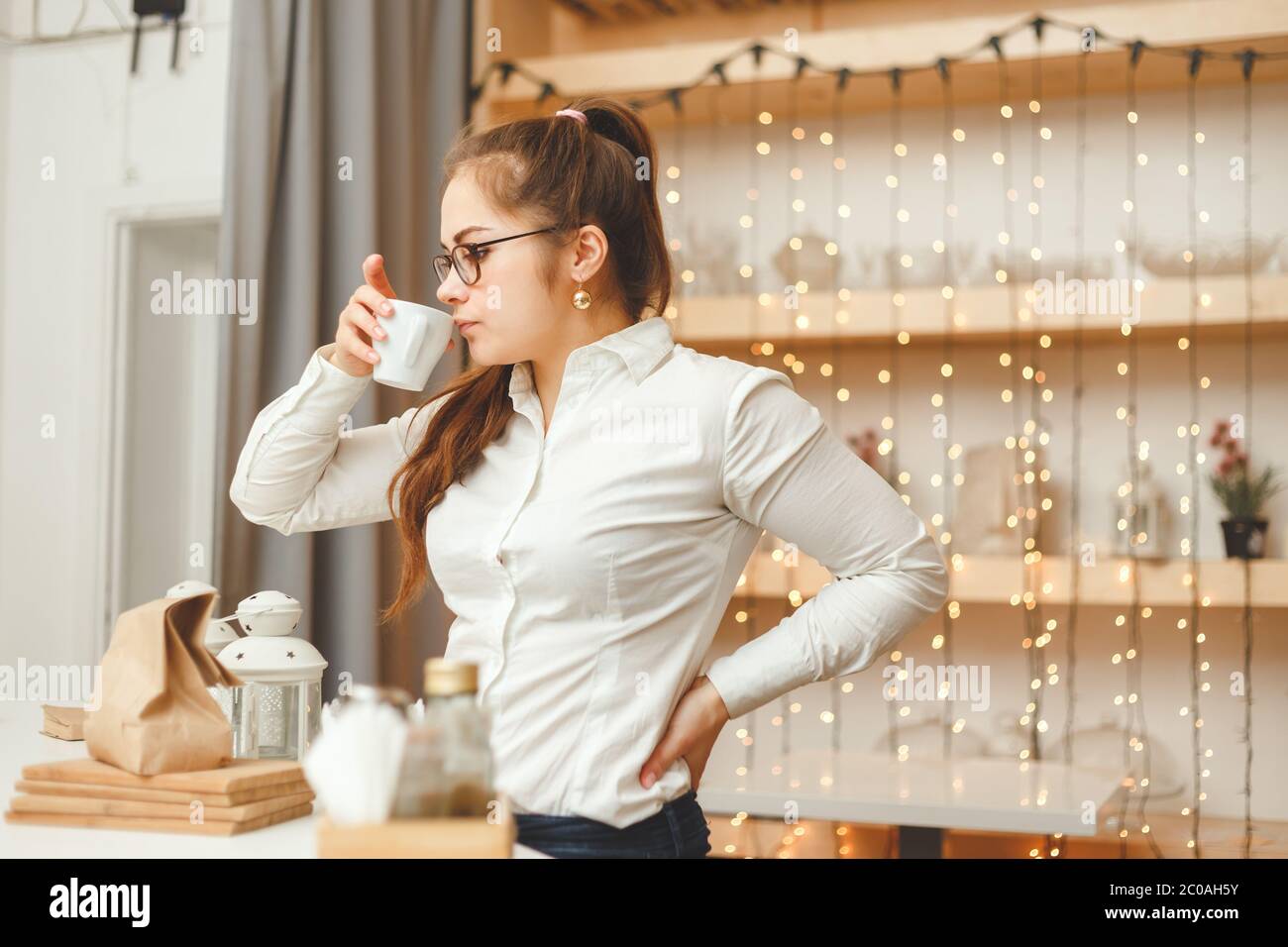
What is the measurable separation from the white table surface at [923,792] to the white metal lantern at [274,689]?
2.80 ft

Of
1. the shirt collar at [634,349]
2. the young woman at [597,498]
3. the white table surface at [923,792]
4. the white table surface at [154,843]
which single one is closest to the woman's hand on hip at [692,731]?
the young woman at [597,498]

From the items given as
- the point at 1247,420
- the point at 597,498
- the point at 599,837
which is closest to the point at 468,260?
the point at 597,498

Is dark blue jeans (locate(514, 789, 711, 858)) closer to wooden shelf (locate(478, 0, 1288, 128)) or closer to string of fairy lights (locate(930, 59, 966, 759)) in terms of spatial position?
string of fairy lights (locate(930, 59, 966, 759))

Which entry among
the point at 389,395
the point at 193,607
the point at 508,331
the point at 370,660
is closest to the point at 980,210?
the point at 389,395

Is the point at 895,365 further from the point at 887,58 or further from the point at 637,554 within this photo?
the point at 637,554

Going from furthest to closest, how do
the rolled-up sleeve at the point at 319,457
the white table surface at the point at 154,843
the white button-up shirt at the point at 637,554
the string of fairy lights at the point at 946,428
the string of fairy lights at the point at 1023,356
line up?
the string of fairy lights at the point at 946,428 → the string of fairy lights at the point at 1023,356 → the rolled-up sleeve at the point at 319,457 → the white button-up shirt at the point at 637,554 → the white table surface at the point at 154,843

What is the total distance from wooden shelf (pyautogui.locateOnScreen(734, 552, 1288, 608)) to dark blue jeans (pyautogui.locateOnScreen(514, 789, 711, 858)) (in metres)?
1.72

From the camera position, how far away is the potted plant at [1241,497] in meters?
2.79

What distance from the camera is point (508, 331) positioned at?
3.82 feet

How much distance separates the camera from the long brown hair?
46.9 inches

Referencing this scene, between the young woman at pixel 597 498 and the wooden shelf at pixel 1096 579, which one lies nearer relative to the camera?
the young woman at pixel 597 498

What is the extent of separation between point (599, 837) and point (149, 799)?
0.37 meters

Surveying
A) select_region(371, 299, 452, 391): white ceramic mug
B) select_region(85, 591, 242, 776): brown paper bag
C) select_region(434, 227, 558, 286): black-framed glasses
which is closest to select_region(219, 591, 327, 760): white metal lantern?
select_region(85, 591, 242, 776): brown paper bag

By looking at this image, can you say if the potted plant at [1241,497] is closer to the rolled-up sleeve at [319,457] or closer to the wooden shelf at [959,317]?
the wooden shelf at [959,317]
